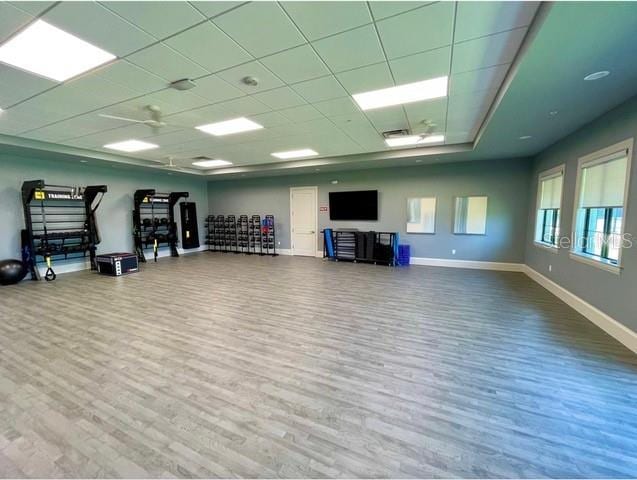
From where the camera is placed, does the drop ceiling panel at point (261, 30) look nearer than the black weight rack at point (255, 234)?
Yes

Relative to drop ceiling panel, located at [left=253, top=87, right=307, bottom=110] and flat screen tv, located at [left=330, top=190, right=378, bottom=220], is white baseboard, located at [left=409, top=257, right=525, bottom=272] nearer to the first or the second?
flat screen tv, located at [left=330, top=190, right=378, bottom=220]

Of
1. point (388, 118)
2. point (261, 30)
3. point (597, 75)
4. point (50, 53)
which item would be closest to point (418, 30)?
point (261, 30)

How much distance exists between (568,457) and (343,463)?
1.36 m

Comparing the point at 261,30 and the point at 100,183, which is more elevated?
the point at 261,30

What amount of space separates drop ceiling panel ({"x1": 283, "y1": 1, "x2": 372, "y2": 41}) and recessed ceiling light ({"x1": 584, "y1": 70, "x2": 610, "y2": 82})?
7.22 feet

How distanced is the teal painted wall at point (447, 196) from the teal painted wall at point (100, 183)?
13.1 feet

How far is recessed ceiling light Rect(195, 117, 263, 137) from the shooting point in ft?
13.9

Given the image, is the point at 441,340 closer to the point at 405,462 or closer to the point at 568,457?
the point at 568,457

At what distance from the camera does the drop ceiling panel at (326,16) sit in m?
1.87

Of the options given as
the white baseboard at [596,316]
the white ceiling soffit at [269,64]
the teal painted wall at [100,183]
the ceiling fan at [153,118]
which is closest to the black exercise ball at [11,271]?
the teal painted wall at [100,183]

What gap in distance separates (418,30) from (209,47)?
1782 millimetres

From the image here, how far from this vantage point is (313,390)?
7.27 feet

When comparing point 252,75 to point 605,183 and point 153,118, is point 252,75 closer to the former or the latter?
point 153,118

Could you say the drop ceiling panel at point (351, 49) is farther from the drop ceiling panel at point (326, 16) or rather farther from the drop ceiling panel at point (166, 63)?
the drop ceiling panel at point (166, 63)
